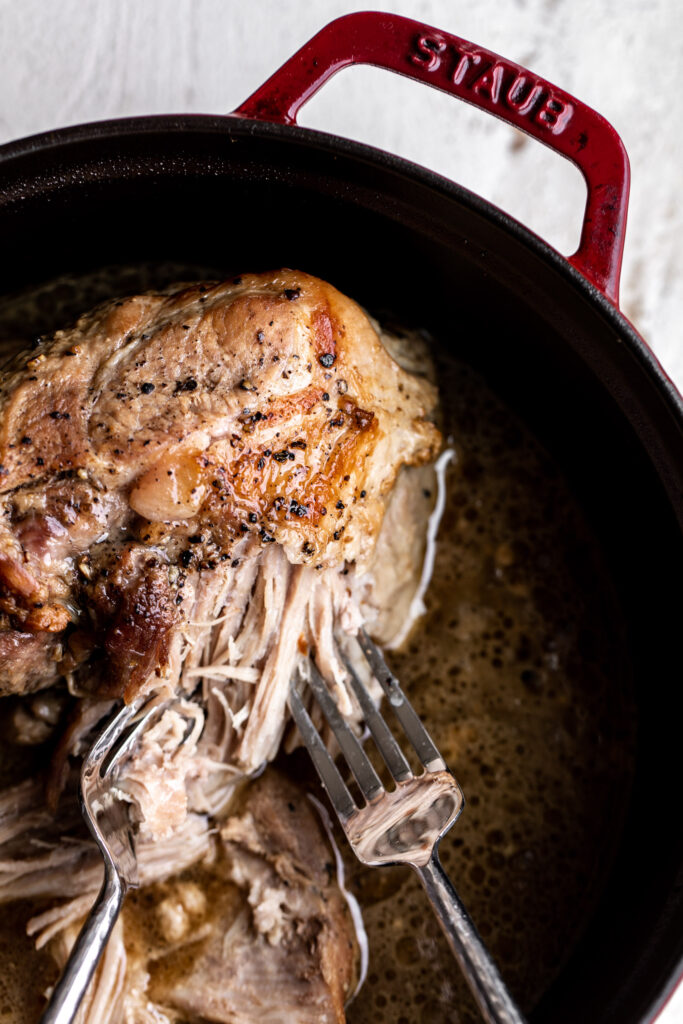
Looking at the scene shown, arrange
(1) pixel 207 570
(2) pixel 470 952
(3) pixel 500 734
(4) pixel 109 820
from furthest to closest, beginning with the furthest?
1. (3) pixel 500 734
2. (4) pixel 109 820
3. (1) pixel 207 570
4. (2) pixel 470 952

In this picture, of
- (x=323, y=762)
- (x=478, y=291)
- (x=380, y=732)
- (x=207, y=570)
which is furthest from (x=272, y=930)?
(x=478, y=291)

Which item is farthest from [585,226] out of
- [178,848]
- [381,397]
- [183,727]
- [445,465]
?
[178,848]

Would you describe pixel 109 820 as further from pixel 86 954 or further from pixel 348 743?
pixel 348 743

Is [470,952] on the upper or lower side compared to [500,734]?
lower

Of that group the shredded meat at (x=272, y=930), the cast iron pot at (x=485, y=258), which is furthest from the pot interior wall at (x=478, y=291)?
the shredded meat at (x=272, y=930)

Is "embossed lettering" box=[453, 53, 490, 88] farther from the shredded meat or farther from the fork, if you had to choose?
the shredded meat

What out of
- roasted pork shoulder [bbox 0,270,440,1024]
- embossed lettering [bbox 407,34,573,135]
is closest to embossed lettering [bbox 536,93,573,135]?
embossed lettering [bbox 407,34,573,135]
